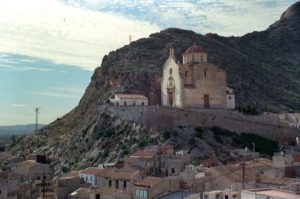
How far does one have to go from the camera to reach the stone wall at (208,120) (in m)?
63.2

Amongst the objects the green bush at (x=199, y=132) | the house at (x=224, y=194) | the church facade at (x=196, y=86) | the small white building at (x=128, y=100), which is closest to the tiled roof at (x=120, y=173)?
the house at (x=224, y=194)

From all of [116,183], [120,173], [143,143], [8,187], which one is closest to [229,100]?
[143,143]

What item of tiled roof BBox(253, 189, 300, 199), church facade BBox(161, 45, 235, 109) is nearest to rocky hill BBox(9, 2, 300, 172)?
church facade BBox(161, 45, 235, 109)

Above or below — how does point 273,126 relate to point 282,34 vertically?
below

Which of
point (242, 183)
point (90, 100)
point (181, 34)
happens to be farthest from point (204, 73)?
point (181, 34)

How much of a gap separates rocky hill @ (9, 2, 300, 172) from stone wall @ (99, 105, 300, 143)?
101 centimetres

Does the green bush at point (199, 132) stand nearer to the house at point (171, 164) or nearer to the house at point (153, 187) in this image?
the house at point (171, 164)

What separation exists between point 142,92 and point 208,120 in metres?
22.6

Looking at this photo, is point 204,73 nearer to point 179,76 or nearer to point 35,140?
point 179,76

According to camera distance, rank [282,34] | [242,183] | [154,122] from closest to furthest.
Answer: [242,183]
[154,122]
[282,34]

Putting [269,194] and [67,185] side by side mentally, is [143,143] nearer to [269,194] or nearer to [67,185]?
[67,185]

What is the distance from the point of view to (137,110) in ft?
214

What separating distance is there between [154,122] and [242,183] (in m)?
27.3

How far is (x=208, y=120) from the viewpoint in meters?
64.1
